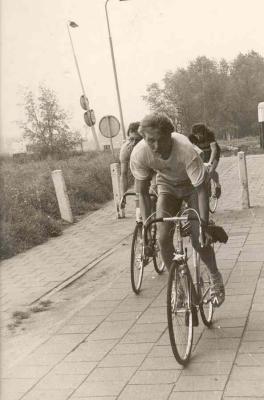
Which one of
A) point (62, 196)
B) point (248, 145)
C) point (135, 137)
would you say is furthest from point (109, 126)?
point (248, 145)

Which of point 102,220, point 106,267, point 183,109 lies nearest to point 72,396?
point 106,267

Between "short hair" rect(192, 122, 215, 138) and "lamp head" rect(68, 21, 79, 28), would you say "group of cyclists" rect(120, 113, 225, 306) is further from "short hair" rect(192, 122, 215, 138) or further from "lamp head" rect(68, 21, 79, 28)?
"short hair" rect(192, 122, 215, 138)

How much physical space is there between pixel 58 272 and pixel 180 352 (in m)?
4.34

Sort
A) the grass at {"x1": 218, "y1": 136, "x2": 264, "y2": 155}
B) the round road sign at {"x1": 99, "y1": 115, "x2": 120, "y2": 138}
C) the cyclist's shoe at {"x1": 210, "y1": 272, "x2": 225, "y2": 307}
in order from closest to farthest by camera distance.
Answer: the cyclist's shoe at {"x1": 210, "y1": 272, "x2": 225, "y2": 307}, the round road sign at {"x1": 99, "y1": 115, "x2": 120, "y2": 138}, the grass at {"x1": 218, "y1": 136, "x2": 264, "y2": 155}

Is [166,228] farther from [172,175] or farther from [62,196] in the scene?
[62,196]

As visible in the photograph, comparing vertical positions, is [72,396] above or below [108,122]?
below

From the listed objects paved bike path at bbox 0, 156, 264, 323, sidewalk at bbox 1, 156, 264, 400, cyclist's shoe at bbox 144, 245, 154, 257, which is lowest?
paved bike path at bbox 0, 156, 264, 323

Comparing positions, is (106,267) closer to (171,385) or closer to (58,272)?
(58,272)

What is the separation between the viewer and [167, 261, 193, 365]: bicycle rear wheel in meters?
4.30

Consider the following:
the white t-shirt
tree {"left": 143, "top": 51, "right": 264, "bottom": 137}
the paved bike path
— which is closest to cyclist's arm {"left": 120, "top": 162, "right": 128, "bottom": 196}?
the paved bike path

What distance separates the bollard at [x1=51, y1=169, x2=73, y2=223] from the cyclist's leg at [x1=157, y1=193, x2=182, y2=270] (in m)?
8.59

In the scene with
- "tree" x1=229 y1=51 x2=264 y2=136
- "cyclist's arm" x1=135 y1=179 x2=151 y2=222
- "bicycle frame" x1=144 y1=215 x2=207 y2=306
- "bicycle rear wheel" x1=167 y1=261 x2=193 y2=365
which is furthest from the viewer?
"tree" x1=229 y1=51 x2=264 y2=136

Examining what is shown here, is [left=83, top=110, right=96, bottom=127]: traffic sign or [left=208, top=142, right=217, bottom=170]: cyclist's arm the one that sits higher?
[left=83, top=110, right=96, bottom=127]: traffic sign

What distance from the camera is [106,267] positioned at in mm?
8422
